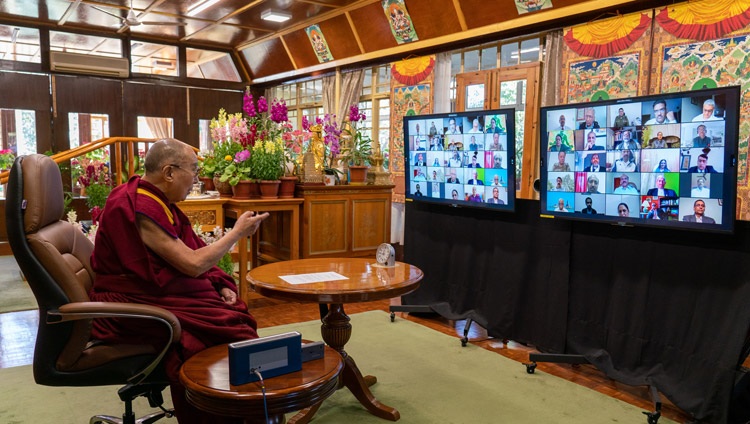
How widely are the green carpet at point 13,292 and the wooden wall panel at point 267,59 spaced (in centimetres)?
484

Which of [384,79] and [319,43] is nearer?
[384,79]

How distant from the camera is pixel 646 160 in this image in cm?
283

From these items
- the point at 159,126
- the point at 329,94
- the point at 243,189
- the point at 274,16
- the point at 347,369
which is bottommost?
the point at 347,369

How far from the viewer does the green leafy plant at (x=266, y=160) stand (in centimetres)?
443

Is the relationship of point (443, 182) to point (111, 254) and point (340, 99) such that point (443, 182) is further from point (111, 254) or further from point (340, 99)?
point (340, 99)

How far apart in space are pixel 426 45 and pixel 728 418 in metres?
4.98

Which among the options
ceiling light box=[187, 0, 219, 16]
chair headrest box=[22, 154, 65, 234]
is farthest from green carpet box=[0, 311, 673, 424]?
ceiling light box=[187, 0, 219, 16]

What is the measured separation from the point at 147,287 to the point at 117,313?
0.16 m

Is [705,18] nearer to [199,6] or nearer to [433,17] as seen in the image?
[433,17]

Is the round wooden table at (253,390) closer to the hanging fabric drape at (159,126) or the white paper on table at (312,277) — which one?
the white paper on table at (312,277)

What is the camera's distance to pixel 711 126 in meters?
2.56

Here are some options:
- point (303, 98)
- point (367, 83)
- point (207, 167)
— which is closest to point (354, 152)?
point (207, 167)

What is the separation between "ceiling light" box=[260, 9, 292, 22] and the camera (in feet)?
24.4

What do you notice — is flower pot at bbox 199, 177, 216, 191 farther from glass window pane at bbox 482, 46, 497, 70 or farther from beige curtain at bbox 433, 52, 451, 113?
glass window pane at bbox 482, 46, 497, 70
